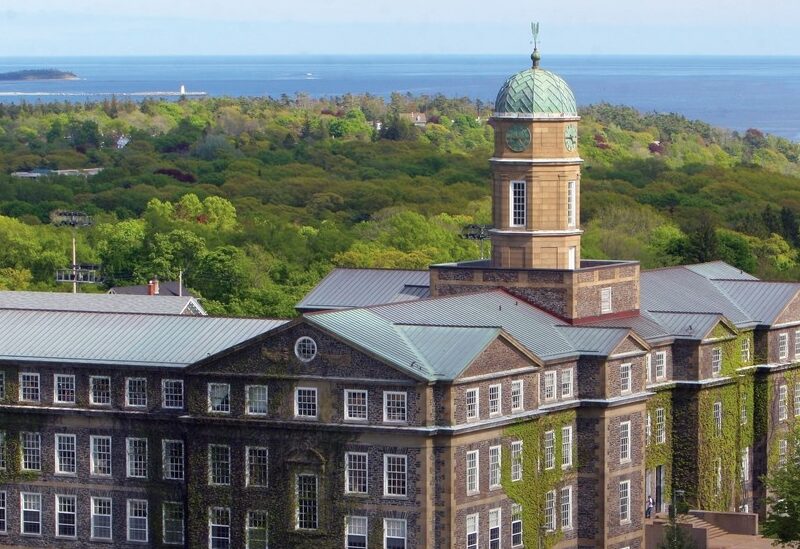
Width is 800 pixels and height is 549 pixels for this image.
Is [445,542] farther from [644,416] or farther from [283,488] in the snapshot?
[644,416]

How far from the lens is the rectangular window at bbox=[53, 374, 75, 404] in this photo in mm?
80938

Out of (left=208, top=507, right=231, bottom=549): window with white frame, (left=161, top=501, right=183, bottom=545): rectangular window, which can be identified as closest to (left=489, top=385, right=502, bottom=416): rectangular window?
(left=208, top=507, right=231, bottom=549): window with white frame

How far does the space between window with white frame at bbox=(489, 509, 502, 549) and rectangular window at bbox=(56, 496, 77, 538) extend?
43.2 ft

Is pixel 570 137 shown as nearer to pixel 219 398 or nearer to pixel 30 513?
pixel 219 398

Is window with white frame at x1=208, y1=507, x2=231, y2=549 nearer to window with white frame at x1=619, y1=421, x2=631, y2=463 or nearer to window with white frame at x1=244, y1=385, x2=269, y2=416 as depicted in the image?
window with white frame at x1=244, y1=385, x2=269, y2=416

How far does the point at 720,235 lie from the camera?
143 meters

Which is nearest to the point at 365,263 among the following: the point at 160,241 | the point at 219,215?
the point at 160,241

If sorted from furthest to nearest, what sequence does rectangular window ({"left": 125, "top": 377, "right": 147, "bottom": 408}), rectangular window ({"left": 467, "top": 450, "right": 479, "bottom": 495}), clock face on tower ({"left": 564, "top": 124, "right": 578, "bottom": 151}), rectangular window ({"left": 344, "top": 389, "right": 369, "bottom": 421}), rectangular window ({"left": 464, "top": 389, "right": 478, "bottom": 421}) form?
clock face on tower ({"left": 564, "top": 124, "right": 578, "bottom": 151}) → rectangular window ({"left": 125, "top": 377, "right": 147, "bottom": 408}) → rectangular window ({"left": 467, "top": 450, "right": 479, "bottom": 495}) → rectangular window ({"left": 344, "top": 389, "right": 369, "bottom": 421}) → rectangular window ({"left": 464, "top": 389, "right": 478, "bottom": 421})

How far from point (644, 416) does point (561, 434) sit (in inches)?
156

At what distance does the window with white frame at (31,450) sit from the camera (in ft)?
267

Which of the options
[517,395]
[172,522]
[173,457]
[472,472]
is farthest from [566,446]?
[172,522]

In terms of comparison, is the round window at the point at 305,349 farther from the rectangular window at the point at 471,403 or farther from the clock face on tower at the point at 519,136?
the clock face on tower at the point at 519,136

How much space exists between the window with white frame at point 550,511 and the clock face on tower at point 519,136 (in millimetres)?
12950

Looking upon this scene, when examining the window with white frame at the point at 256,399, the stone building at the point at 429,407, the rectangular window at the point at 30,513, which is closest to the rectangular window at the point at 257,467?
the stone building at the point at 429,407
